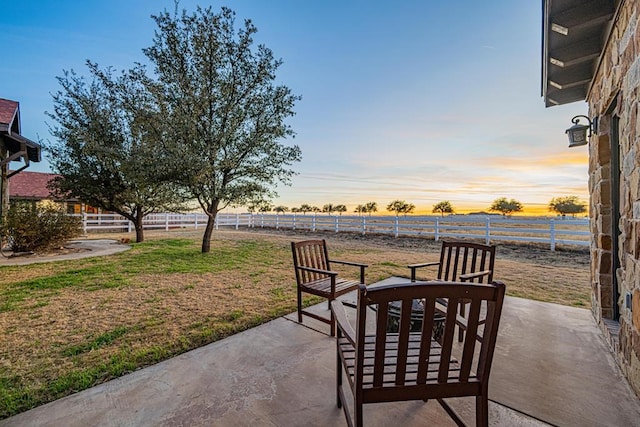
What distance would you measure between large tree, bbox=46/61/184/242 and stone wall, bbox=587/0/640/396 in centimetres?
925

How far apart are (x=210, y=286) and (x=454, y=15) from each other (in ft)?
22.1

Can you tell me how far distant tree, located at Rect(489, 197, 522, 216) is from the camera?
89.7 ft

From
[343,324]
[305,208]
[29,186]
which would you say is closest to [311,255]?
[343,324]

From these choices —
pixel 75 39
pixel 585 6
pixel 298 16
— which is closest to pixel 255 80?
pixel 298 16

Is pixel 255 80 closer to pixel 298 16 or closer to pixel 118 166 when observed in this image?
pixel 298 16

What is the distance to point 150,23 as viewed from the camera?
7.40 m

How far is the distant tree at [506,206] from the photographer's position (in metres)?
27.3

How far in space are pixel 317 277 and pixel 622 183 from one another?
2.97 meters

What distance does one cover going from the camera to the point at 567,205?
68.2ft

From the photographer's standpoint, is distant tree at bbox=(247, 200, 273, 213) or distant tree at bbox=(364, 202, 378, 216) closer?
distant tree at bbox=(247, 200, 273, 213)

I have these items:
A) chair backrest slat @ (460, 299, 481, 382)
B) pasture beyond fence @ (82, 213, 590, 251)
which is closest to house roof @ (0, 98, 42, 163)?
pasture beyond fence @ (82, 213, 590, 251)

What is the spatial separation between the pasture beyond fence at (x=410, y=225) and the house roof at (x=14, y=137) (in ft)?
11.9

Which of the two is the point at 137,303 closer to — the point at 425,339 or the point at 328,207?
the point at 425,339

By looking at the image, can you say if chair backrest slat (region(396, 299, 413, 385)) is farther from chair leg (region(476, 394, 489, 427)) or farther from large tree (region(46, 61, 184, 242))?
large tree (region(46, 61, 184, 242))
